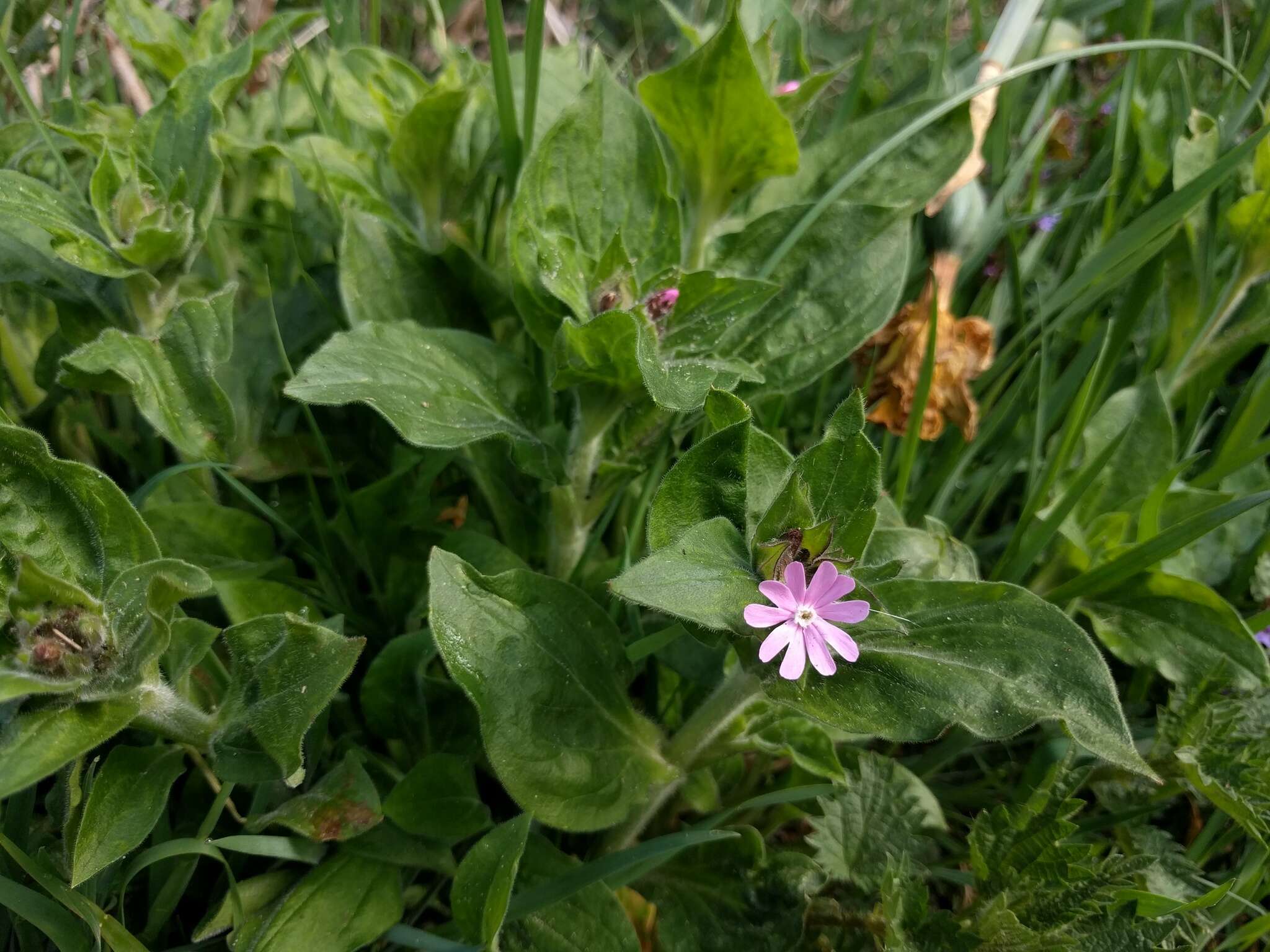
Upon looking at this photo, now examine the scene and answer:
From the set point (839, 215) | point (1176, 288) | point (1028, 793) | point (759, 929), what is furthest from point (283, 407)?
point (1176, 288)

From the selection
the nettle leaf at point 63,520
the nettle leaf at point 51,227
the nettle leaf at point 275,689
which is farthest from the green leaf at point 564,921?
the nettle leaf at point 51,227

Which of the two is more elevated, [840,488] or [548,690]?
[840,488]

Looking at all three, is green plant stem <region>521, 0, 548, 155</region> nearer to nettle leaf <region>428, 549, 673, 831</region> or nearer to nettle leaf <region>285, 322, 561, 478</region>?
nettle leaf <region>285, 322, 561, 478</region>

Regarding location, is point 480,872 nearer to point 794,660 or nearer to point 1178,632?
point 794,660

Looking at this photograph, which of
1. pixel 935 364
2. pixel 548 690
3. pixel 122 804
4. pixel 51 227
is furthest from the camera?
pixel 935 364

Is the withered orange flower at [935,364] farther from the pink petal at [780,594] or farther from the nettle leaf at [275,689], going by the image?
the nettle leaf at [275,689]

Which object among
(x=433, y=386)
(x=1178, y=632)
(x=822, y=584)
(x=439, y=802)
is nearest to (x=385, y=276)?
(x=433, y=386)
